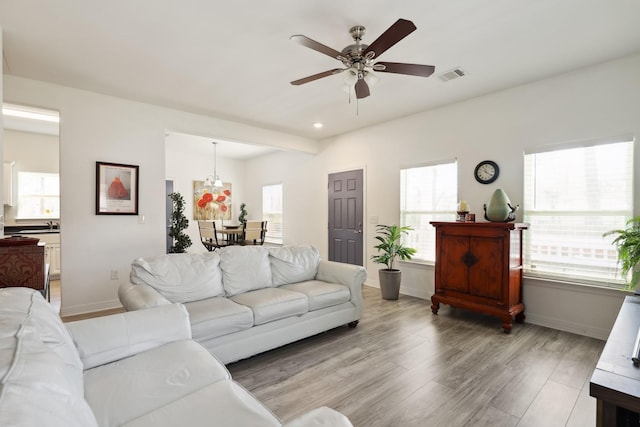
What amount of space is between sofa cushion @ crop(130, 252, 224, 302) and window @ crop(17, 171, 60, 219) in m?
4.90

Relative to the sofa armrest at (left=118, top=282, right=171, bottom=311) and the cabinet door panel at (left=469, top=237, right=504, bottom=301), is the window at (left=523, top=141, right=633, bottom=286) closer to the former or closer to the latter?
the cabinet door panel at (left=469, top=237, right=504, bottom=301)

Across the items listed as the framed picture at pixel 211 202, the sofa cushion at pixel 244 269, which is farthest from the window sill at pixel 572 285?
the framed picture at pixel 211 202

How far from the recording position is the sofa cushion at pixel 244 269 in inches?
118

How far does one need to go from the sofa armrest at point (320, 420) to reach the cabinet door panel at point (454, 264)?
10.0 ft

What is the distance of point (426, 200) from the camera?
4566 millimetres

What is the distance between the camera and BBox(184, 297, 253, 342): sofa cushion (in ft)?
7.55

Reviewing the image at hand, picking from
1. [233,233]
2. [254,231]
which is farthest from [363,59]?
[233,233]

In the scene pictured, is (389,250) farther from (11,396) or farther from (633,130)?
(11,396)

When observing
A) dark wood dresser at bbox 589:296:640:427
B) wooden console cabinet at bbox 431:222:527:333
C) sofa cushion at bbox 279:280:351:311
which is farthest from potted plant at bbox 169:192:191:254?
dark wood dresser at bbox 589:296:640:427

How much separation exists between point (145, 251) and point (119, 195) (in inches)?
31.9

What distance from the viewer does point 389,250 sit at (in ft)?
14.9

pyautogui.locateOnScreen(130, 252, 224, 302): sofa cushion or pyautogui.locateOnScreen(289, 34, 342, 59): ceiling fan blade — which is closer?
pyautogui.locateOnScreen(289, 34, 342, 59): ceiling fan blade

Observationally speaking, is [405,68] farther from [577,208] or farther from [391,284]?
[391,284]

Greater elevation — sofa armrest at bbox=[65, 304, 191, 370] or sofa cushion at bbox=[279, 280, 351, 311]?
sofa armrest at bbox=[65, 304, 191, 370]
